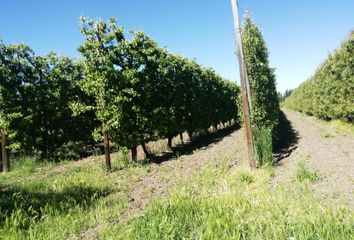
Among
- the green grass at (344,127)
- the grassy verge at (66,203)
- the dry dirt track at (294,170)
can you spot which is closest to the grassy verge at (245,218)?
the dry dirt track at (294,170)

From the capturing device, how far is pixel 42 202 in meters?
9.53

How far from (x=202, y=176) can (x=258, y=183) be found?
2.36 m

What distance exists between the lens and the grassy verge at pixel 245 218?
5535mm

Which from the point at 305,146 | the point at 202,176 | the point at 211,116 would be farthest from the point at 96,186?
the point at 211,116

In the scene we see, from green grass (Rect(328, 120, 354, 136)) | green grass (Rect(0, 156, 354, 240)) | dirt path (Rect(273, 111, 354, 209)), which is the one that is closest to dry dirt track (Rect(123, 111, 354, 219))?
dirt path (Rect(273, 111, 354, 209))

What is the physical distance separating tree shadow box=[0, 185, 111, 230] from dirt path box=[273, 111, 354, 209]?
5246mm

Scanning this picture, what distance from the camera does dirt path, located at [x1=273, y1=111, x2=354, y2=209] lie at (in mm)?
7722

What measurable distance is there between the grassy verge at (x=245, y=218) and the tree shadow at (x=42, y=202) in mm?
2211

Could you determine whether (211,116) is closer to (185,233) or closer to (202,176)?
(202,176)

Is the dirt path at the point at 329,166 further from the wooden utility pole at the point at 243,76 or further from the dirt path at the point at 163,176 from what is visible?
the dirt path at the point at 163,176

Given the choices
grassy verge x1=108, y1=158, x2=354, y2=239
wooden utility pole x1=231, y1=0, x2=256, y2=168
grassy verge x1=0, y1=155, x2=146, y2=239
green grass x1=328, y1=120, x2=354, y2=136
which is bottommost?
grassy verge x1=108, y1=158, x2=354, y2=239

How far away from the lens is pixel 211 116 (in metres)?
28.9

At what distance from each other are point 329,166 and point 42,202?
8.44 metres

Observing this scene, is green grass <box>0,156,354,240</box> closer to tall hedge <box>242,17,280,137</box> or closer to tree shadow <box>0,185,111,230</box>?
tree shadow <box>0,185,111,230</box>
